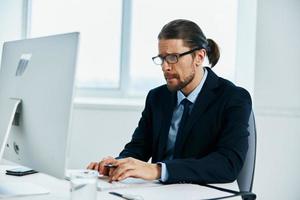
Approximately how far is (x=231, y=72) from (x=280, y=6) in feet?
1.84

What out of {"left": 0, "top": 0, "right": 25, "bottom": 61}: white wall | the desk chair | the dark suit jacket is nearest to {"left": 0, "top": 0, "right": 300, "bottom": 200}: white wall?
the dark suit jacket

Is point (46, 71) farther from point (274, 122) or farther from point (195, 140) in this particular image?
point (274, 122)

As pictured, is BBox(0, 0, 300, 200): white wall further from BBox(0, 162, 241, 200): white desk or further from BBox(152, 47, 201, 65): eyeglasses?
BBox(0, 162, 241, 200): white desk

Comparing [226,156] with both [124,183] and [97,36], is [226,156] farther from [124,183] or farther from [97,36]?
[97,36]

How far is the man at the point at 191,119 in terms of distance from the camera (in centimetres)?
139

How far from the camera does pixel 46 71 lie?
110 cm

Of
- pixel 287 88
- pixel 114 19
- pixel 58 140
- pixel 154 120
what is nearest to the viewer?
pixel 58 140

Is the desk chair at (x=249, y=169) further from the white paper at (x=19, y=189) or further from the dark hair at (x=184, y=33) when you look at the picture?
the white paper at (x=19, y=189)

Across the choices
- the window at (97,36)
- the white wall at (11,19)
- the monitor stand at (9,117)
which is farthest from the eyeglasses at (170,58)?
the white wall at (11,19)

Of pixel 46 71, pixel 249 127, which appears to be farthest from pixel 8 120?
pixel 249 127

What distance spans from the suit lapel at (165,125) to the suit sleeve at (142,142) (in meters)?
0.10

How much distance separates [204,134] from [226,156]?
17 cm

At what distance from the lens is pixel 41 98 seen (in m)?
1.11

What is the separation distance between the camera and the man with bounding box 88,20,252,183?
54.6 inches
